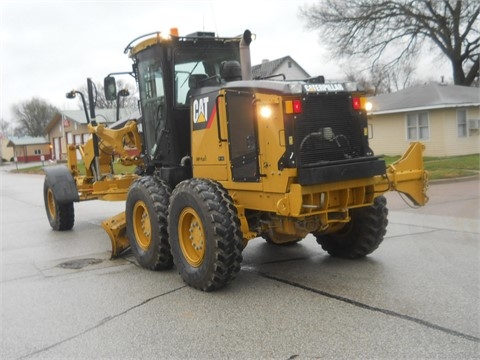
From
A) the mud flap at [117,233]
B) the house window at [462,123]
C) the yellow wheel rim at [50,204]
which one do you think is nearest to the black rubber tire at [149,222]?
the mud flap at [117,233]

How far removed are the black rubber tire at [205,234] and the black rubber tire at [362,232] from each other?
5.90ft

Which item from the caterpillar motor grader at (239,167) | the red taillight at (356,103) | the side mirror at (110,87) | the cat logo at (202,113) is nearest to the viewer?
the caterpillar motor grader at (239,167)

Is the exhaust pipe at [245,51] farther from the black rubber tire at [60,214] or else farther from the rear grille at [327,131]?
the black rubber tire at [60,214]

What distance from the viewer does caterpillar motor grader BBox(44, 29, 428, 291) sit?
5.37 meters

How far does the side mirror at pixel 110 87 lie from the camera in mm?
8211

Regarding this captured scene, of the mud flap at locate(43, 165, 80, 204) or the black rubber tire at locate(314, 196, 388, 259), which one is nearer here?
the black rubber tire at locate(314, 196, 388, 259)

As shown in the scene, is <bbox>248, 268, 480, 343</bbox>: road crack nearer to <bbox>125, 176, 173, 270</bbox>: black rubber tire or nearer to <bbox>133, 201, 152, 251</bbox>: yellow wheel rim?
<bbox>125, 176, 173, 270</bbox>: black rubber tire

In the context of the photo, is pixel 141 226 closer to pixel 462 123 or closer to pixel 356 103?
pixel 356 103

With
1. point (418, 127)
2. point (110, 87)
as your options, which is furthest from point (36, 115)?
point (110, 87)

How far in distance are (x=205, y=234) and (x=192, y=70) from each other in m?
2.59

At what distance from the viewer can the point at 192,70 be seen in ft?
23.3

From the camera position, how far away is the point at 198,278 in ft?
18.8

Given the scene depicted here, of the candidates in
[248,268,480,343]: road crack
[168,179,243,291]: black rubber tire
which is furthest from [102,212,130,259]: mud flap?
[248,268,480,343]: road crack

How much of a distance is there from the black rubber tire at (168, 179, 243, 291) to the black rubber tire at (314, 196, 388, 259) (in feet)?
5.90
